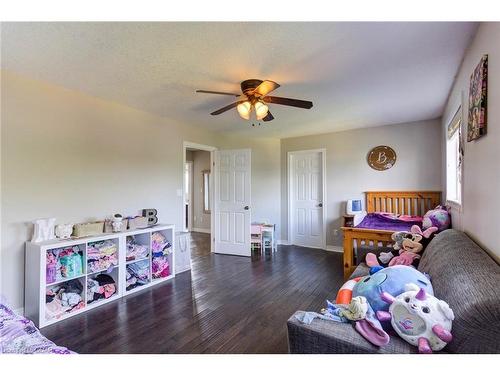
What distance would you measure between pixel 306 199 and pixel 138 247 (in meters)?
3.47

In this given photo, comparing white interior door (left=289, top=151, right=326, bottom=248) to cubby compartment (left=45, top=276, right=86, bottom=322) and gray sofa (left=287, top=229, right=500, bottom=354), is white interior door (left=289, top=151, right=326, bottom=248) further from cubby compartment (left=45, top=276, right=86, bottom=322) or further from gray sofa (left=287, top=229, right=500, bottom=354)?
cubby compartment (left=45, top=276, right=86, bottom=322)

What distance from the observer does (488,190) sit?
152 cm

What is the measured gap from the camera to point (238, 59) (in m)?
2.17

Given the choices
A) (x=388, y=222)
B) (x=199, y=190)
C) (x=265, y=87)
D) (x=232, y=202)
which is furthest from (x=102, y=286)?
(x=199, y=190)

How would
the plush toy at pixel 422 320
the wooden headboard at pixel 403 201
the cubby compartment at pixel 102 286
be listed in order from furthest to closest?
the wooden headboard at pixel 403 201, the cubby compartment at pixel 102 286, the plush toy at pixel 422 320

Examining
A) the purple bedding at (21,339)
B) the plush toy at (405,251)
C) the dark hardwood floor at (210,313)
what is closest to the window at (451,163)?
the plush toy at (405,251)

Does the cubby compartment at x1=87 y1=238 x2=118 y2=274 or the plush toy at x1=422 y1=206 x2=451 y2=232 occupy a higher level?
the plush toy at x1=422 y1=206 x2=451 y2=232

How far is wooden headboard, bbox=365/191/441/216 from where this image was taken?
13.9ft

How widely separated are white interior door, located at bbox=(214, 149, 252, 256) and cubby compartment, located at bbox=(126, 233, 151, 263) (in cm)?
174

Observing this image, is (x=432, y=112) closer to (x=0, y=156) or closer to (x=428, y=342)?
(x=428, y=342)

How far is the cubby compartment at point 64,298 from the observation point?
239 cm

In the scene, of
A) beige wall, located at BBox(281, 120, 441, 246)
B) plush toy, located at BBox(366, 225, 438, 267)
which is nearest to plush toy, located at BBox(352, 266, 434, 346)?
plush toy, located at BBox(366, 225, 438, 267)

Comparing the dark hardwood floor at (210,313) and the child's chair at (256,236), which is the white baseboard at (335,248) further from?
the child's chair at (256,236)

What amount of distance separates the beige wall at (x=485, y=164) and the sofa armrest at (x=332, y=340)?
33.0 inches
